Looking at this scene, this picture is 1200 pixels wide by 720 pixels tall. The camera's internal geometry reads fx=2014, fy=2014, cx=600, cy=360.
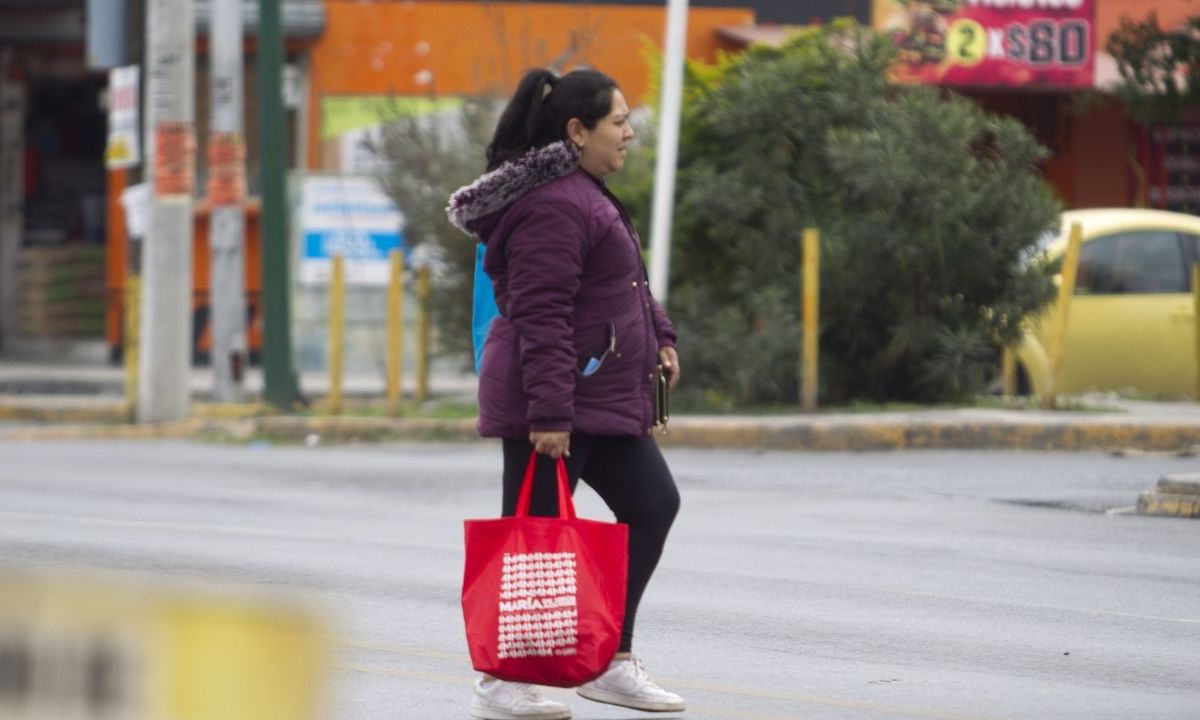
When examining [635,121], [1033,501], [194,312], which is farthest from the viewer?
[194,312]

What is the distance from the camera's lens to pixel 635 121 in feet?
57.1

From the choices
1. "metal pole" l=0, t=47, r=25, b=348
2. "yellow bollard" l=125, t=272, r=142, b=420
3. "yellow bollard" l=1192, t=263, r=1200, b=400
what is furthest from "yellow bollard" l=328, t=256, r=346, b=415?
"metal pole" l=0, t=47, r=25, b=348

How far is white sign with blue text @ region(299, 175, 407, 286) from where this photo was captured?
63.2ft

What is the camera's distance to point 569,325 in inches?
199

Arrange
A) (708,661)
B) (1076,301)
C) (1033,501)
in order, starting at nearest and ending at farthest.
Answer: (708,661) < (1033,501) < (1076,301)

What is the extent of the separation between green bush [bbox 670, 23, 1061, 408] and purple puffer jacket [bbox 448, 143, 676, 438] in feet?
29.3

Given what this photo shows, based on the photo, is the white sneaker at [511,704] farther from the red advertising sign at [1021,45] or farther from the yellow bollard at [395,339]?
the red advertising sign at [1021,45]

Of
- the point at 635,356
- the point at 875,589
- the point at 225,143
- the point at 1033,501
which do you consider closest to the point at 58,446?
the point at 225,143

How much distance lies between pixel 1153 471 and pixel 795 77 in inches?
176

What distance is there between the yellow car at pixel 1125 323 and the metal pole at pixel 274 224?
5.68 metres

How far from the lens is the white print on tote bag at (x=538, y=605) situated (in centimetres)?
487

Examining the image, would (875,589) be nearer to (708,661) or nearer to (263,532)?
(708,661)

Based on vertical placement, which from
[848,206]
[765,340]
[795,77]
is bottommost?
[765,340]

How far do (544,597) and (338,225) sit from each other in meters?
14.7
